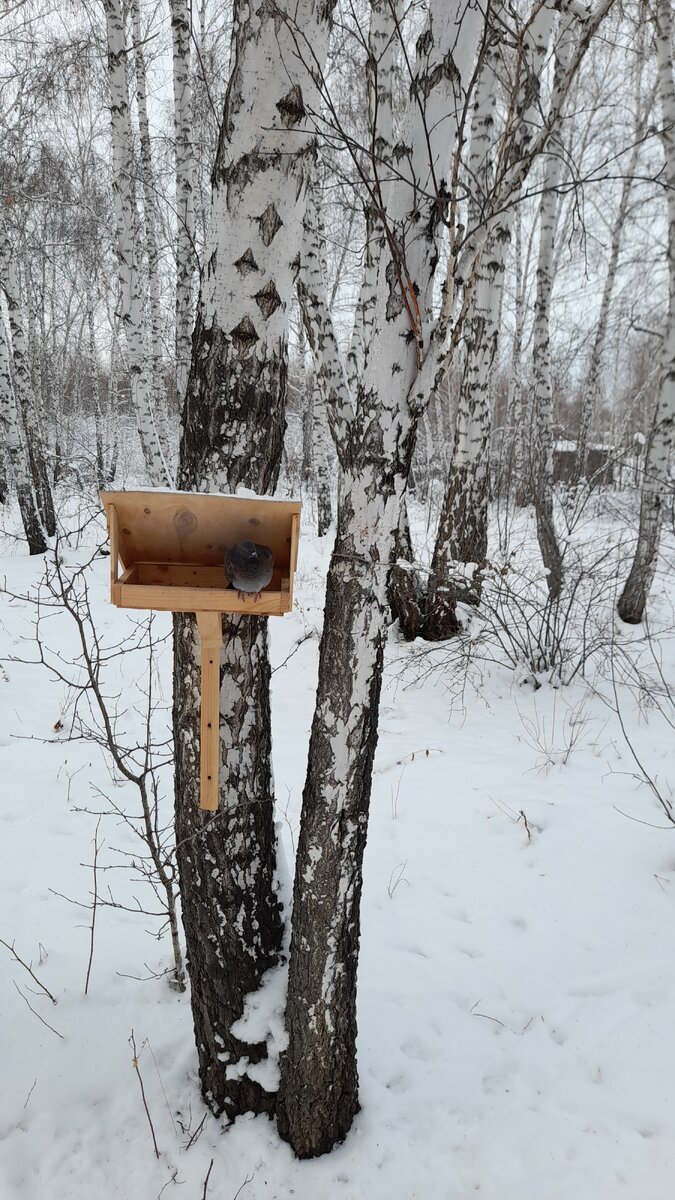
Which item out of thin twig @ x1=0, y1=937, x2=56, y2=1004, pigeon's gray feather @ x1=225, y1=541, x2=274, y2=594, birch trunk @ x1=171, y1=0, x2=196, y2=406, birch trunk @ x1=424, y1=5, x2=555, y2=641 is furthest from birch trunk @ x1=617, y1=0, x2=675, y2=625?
thin twig @ x1=0, y1=937, x2=56, y2=1004

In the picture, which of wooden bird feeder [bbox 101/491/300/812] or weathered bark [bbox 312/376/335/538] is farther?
weathered bark [bbox 312/376/335/538]

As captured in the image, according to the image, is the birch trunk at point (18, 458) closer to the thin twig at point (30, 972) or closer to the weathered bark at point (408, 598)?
the weathered bark at point (408, 598)

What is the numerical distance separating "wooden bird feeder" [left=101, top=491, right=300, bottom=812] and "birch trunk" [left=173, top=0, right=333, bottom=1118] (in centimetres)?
11

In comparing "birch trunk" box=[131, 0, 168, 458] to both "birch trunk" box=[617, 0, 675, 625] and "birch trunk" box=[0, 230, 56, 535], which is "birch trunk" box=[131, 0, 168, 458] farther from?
"birch trunk" box=[617, 0, 675, 625]

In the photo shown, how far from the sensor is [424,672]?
201 inches

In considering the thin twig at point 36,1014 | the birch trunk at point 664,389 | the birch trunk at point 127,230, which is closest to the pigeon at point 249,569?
the thin twig at point 36,1014

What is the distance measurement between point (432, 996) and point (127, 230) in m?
6.70

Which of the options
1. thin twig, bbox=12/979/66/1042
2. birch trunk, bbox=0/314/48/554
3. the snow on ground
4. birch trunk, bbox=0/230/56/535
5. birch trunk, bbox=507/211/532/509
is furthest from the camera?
birch trunk, bbox=507/211/532/509

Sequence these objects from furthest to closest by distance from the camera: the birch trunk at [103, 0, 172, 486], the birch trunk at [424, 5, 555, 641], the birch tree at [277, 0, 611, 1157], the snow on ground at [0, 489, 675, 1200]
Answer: the birch trunk at [103, 0, 172, 486], the birch trunk at [424, 5, 555, 641], the snow on ground at [0, 489, 675, 1200], the birch tree at [277, 0, 611, 1157]

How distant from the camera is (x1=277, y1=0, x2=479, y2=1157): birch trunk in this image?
1.33m

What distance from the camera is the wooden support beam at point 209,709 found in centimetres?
150

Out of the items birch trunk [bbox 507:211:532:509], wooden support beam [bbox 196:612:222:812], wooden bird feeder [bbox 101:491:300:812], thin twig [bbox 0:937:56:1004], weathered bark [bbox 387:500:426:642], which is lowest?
thin twig [bbox 0:937:56:1004]

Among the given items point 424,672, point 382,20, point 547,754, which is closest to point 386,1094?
point 547,754

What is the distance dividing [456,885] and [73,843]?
6.34 feet
